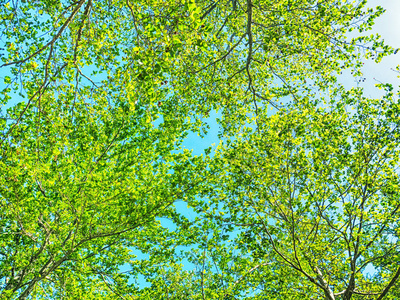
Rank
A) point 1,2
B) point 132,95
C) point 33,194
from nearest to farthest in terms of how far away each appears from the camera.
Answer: point 132,95 → point 1,2 → point 33,194

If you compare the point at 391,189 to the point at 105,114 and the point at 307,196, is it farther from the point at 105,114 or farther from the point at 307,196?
the point at 105,114

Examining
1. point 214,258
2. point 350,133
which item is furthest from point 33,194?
point 350,133

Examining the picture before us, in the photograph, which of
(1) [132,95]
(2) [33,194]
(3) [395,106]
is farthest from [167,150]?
(3) [395,106]

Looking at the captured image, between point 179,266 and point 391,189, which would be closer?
point 391,189

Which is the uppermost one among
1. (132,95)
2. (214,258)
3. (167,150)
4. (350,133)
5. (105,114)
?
(105,114)

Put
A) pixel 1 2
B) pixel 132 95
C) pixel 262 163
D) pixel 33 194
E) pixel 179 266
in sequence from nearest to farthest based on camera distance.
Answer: pixel 132 95 < pixel 1 2 < pixel 262 163 < pixel 33 194 < pixel 179 266

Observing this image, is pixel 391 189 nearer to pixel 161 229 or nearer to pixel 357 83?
pixel 357 83

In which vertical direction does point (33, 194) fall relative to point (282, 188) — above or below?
above

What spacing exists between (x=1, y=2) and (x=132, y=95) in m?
3.71

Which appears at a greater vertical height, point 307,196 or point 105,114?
point 105,114

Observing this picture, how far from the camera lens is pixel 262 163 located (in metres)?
9.06

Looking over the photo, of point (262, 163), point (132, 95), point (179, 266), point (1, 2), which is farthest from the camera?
point (179, 266)

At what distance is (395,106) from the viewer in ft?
33.0

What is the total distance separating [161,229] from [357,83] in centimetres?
973
